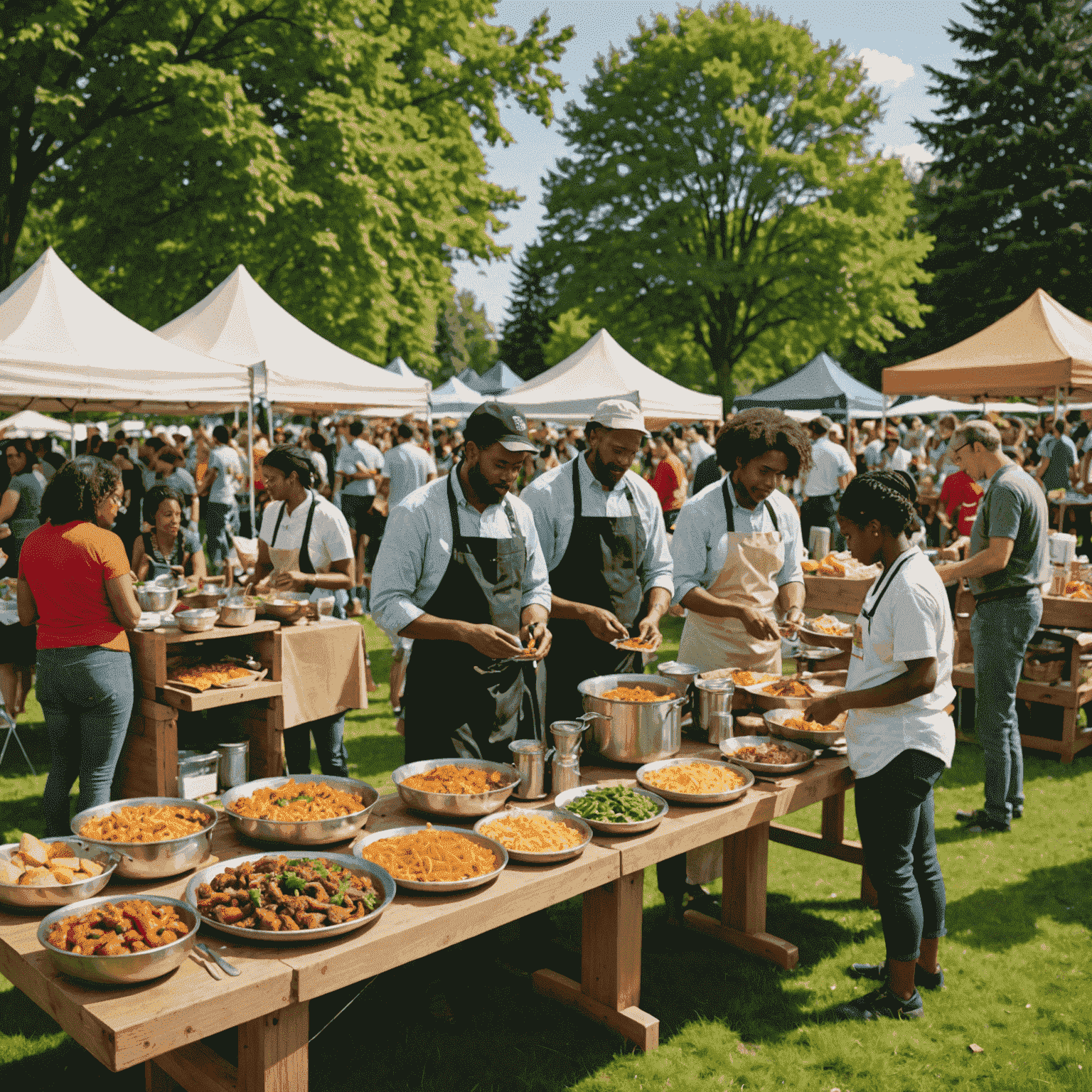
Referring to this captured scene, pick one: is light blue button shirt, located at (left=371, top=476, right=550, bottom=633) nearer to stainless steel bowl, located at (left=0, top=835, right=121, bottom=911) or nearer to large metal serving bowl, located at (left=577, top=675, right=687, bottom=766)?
large metal serving bowl, located at (left=577, top=675, right=687, bottom=766)

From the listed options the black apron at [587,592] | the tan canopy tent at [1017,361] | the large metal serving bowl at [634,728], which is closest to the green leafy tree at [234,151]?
the tan canopy tent at [1017,361]

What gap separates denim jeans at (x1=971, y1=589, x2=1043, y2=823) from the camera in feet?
17.0

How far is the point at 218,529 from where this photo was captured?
12.1 metres

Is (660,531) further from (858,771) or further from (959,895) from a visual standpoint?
(959,895)

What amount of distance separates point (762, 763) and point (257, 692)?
9.19 feet

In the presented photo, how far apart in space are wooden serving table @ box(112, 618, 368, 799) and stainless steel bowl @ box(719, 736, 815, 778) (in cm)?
251

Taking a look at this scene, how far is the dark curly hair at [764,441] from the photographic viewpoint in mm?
3998

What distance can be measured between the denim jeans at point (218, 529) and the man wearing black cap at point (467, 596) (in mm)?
9240

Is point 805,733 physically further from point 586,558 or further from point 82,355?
point 82,355

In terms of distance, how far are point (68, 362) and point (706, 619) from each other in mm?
5077

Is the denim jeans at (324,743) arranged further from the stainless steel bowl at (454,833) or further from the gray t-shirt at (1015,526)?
the gray t-shirt at (1015,526)

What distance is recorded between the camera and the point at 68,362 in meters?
6.78

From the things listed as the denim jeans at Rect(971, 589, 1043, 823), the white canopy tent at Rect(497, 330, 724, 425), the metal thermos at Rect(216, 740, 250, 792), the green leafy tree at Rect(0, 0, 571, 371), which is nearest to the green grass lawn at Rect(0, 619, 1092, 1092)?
the denim jeans at Rect(971, 589, 1043, 823)

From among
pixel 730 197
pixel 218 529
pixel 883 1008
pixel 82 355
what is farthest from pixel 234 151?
pixel 730 197
